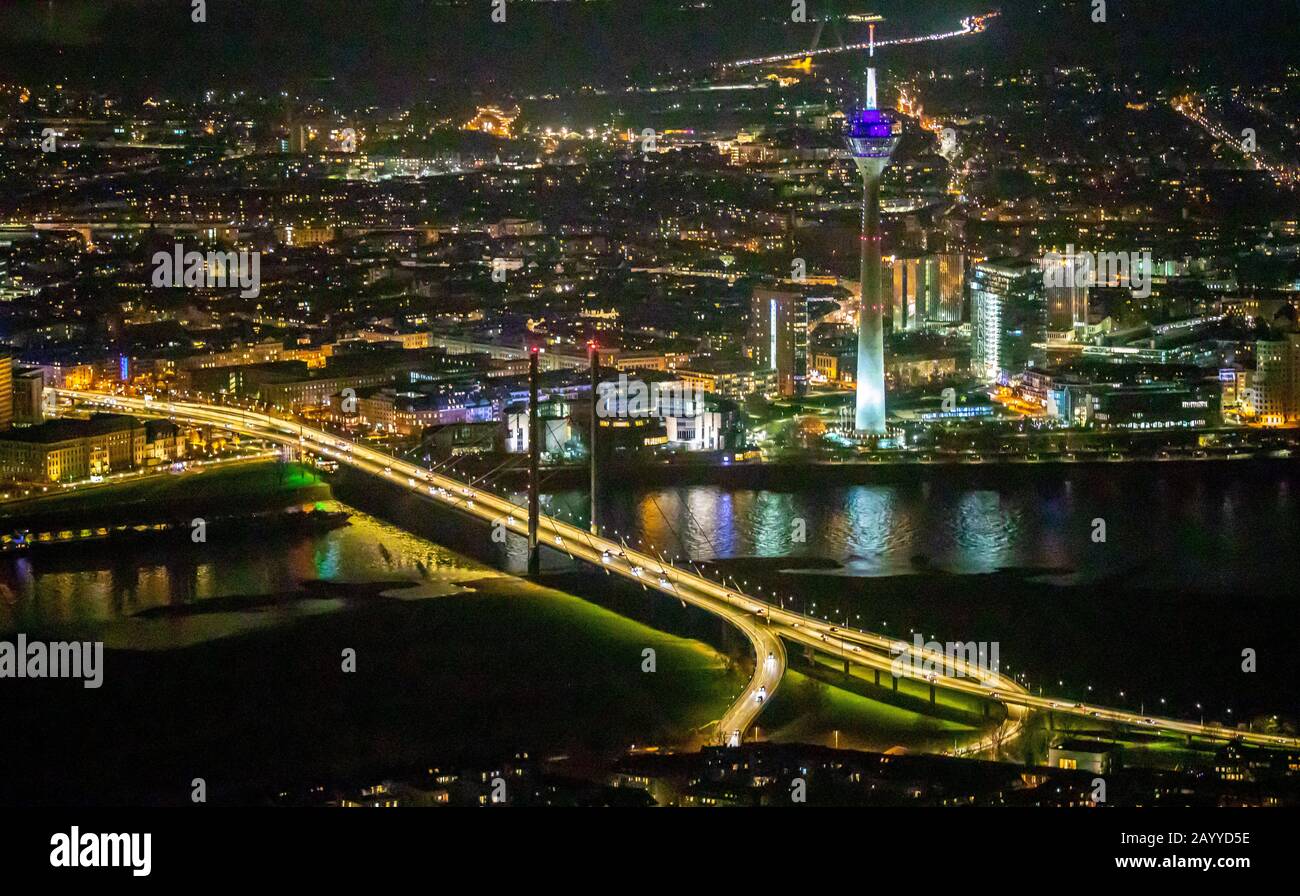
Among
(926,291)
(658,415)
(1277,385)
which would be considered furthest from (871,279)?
(926,291)

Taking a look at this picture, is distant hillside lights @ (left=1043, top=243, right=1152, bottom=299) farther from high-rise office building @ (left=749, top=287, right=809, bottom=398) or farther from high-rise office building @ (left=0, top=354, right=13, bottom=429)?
high-rise office building @ (left=0, top=354, right=13, bottom=429)

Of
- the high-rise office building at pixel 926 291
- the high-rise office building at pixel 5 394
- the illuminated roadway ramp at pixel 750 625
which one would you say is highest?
the high-rise office building at pixel 926 291

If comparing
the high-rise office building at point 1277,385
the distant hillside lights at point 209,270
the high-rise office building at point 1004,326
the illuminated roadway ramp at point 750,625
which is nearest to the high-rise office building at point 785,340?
the high-rise office building at point 1004,326

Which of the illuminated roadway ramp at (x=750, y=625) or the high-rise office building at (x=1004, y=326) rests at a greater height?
the high-rise office building at (x=1004, y=326)

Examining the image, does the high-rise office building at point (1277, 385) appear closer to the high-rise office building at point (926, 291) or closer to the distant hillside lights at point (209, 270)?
the high-rise office building at point (926, 291)

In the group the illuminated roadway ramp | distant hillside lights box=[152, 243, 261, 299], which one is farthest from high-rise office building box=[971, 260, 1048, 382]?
distant hillside lights box=[152, 243, 261, 299]

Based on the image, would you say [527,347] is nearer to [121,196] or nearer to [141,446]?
[141,446]

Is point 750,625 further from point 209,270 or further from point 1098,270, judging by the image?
point 209,270
